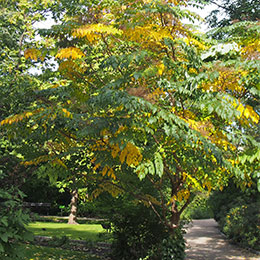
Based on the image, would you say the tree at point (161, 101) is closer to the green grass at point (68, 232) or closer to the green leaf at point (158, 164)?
the green leaf at point (158, 164)

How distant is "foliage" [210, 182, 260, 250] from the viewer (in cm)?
1139

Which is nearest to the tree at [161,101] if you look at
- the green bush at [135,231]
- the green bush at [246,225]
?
the green bush at [135,231]

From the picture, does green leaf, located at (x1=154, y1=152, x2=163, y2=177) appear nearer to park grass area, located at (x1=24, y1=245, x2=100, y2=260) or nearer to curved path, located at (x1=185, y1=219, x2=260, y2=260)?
curved path, located at (x1=185, y1=219, x2=260, y2=260)

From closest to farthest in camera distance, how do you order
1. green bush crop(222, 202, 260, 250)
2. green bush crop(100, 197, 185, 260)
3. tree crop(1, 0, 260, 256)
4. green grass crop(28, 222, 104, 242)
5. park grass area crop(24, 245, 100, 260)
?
1. tree crop(1, 0, 260, 256)
2. green bush crop(100, 197, 185, 260)
3. park grass area crop(24, 245, 100, 260)
4. green bush crop(222, 202, 260, 250)
5. green grass crop(28, 222, 104, 242)

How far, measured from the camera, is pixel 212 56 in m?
5.11

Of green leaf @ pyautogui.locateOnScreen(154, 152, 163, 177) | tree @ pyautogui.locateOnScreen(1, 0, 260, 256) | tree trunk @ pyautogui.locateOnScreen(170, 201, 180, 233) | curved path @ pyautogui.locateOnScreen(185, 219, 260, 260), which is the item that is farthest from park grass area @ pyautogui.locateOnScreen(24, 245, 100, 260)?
green leaf @ pyautogui.locateOnScreen(154, 152, 163, 177)

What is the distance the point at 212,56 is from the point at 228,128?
112cm

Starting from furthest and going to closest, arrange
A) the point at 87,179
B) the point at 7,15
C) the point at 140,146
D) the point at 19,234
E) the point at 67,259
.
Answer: the point at 7,15 → the point at 67,259 → the point at 87,179 → the point at 140,146 → the point at 19,234

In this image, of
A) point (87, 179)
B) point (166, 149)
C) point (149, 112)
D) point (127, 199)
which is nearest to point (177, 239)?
point (127, 199)

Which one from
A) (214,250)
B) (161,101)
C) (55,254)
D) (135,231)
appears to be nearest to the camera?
(161,101)

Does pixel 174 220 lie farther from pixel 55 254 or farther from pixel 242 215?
pixel 242 215

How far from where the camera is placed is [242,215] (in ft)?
40.4

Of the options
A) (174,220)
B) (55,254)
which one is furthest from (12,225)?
(55,254)

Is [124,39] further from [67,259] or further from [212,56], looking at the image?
[67,259]
